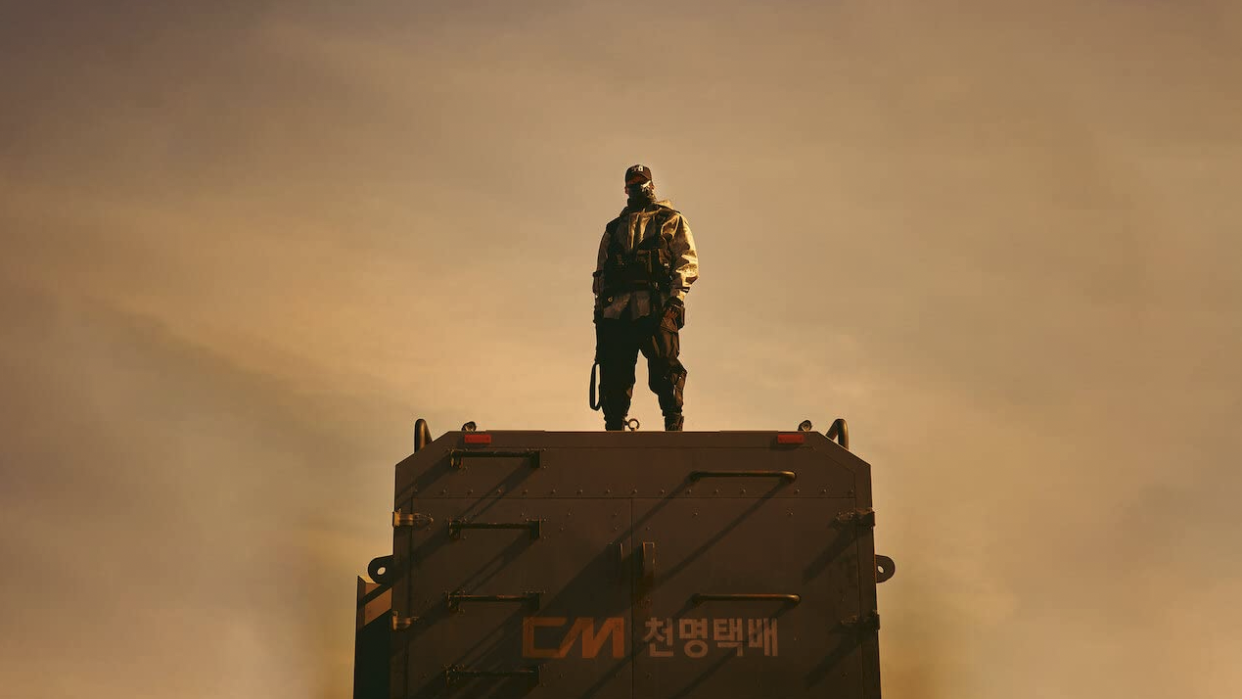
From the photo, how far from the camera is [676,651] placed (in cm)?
848

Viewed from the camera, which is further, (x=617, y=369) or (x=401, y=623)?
(x=617, y=369)

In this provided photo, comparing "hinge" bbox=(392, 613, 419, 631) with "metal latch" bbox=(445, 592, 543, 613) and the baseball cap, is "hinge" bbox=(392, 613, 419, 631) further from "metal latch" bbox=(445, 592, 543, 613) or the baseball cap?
the baseball cap

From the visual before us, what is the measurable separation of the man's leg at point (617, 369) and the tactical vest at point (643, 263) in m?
0.32

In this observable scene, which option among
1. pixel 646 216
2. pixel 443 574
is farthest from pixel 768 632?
pixel 646 216

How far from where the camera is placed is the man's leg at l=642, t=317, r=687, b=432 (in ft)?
36.4

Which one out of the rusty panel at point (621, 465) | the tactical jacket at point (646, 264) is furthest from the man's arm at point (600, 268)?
the rusty panel at point (621, 465)

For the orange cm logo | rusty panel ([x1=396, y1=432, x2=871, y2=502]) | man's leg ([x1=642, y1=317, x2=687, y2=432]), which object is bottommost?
the orange cm logo

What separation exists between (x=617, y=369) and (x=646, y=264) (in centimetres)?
89

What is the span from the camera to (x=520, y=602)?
28.1 feet

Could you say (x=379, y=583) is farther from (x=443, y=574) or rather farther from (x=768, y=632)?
(x=768, y=632)

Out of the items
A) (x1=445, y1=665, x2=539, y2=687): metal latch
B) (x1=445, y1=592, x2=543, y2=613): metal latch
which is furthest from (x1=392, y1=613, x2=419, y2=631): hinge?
(x1=445, y1=665, x2=539, y2=687): metal latch

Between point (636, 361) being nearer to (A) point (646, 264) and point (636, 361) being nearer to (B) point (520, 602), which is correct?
(A) point (646, 264)

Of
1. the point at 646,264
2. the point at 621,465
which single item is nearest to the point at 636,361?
the point at 646,264

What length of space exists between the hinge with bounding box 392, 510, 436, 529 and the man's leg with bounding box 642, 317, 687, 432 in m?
2.95
